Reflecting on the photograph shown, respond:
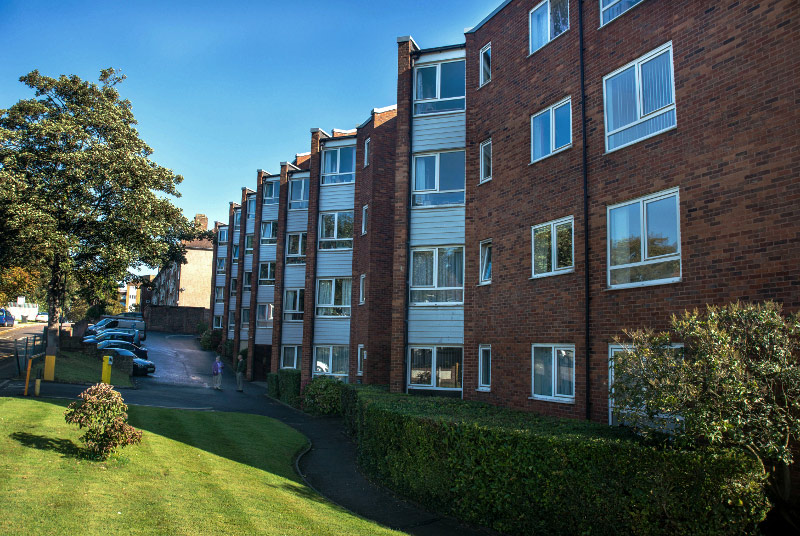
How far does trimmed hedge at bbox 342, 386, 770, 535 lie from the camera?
654 centimetres

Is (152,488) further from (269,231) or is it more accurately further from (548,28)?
(269,231)

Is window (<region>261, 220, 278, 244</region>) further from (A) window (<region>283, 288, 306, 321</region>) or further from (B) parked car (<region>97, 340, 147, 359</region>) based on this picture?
(B) parked car (<region>97, 340, 147, 359</region>)

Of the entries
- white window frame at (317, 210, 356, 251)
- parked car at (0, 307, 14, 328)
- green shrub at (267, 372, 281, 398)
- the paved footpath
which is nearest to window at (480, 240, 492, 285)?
the paved footpath

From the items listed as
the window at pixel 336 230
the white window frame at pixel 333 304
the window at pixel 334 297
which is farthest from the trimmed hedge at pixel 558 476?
the window at pixel 336 230

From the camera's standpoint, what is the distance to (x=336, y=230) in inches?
1083

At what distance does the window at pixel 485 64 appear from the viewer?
16.2 metres

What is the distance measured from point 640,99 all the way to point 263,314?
2836 cm

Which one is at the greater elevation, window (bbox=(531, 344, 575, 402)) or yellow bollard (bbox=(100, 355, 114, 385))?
window (bbox=(531, 344, 575, 402))

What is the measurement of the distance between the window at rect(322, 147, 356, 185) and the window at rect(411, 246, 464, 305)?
406 inches

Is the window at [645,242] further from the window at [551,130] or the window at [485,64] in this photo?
the window at [485,64]

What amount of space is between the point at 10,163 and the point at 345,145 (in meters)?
13.9

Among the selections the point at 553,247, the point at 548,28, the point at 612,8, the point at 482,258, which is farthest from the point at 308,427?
the point at 612,8

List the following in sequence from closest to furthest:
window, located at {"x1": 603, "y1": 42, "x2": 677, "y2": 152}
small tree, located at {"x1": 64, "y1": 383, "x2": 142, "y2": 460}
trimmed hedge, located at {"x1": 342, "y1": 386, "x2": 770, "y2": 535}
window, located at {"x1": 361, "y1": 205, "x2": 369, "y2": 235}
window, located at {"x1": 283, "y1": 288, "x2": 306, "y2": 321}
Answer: trimmed hedge, located at {"x1": 342, "y1": 386, "x2": 770, "y2": 535} < window, located at {"x1": 603, "y1": 42, "x2": 677, "y2": 152} < small tree, located at {"x1": 64, "y1": 383, "x2": 142, "y2": 460} < window, located at {"x1": 361, "y1": 205, "x2": 369, "y2": 235} < window, located at {"x1": 283, "y1": 288, "x2": 306, "y2": 321}

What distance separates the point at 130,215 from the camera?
26078mm
